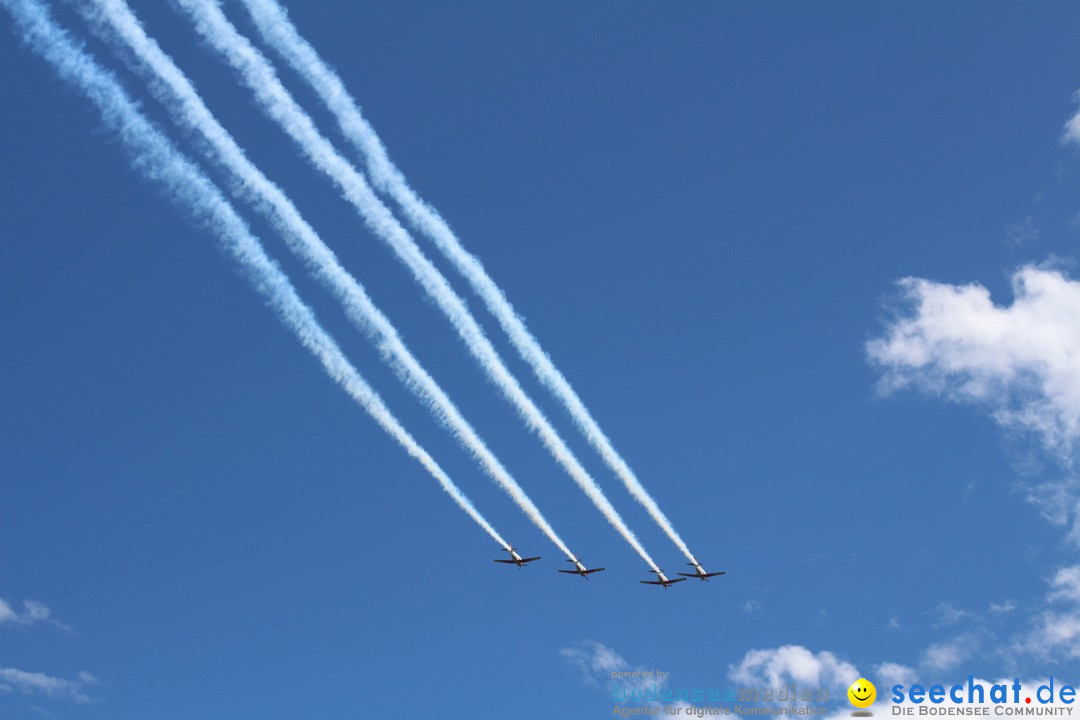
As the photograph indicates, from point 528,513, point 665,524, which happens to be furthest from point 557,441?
point 665,524

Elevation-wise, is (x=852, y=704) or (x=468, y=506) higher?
(x=468, y=506)

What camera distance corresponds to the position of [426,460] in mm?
51406

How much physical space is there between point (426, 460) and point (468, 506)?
4754mm

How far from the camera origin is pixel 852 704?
196 ft

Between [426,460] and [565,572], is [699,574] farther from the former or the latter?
[426,460]

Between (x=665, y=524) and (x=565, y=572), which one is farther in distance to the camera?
(x=565, y=572)

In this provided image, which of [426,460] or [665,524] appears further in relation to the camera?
[665,524]

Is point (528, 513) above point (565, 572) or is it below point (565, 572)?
below

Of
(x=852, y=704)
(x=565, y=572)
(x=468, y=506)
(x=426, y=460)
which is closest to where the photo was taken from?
(x=426, y=460)

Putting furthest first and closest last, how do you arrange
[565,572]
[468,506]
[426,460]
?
[565,572]
[468,506]
[426,460]

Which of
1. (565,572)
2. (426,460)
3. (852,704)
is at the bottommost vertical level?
(852,704)

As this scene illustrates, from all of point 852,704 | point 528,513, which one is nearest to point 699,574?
point 852,704

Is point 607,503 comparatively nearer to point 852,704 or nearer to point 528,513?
point 528,513

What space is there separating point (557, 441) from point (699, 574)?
93.9 feet
